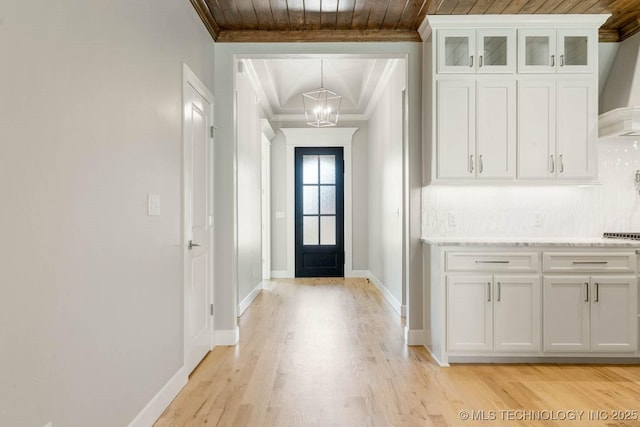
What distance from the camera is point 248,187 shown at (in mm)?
5312

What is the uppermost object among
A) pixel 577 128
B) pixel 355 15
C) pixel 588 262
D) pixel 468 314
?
pixel 355 15

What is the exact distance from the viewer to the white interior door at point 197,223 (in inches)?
116

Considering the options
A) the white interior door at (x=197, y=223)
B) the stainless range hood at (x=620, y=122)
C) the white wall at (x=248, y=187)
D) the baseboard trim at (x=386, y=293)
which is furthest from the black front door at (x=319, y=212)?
the stainless range hood at (x=620, y=122)

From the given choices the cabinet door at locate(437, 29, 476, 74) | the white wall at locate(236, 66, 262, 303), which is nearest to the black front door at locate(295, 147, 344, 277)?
the white wall at locate(236, 66, 262, 303)

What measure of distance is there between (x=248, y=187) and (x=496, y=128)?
9.96 ft

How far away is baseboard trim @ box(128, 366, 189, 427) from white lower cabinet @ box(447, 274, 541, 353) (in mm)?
1924

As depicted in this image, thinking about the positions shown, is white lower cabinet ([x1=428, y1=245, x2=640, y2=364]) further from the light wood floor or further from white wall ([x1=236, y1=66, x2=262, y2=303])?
white wall ([x1=236, y1=66, x2=262, y2=303])

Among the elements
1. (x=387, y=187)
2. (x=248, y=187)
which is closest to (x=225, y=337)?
(x=248, y=187)

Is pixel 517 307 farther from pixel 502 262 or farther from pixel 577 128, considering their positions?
pixel 577 128

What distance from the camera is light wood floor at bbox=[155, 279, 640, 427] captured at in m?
2.35

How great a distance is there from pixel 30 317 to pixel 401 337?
10.3 ft

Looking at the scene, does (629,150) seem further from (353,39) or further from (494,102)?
(353,39)

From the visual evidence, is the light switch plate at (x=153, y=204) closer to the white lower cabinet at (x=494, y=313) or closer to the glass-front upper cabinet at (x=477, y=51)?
the white lower cabinet at (x=494, y=313)

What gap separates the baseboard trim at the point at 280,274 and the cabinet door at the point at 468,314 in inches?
175
